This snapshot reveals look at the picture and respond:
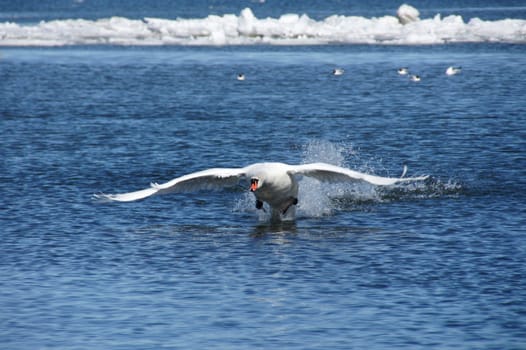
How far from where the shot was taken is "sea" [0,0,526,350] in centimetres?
1329

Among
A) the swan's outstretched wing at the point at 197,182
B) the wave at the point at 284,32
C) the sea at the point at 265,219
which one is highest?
the wave at the point at 284,32

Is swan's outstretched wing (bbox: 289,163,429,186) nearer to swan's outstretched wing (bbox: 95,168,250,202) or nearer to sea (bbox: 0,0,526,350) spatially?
sea (bbox: 0,0,526,350)

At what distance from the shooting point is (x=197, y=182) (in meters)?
19.2

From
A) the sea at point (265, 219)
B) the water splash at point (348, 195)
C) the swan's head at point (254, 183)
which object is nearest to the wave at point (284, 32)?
the sea at point (265, 219)

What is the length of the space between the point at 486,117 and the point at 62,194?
16000 millimetres

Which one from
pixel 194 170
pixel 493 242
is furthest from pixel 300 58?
pixel 493 242

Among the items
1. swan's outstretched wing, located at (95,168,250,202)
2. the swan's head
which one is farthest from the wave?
the swan's head

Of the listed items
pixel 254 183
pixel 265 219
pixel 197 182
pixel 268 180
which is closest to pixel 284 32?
pixel 265 219

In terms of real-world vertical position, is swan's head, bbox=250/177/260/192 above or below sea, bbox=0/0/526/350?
above

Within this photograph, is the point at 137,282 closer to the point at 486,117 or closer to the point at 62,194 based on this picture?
the point at 62,194

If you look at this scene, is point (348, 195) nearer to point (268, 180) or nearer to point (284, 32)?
point (268, 180)

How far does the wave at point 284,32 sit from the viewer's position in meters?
64.4

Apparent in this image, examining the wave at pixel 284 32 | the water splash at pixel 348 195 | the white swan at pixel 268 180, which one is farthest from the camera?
the wave at pixel 284 32

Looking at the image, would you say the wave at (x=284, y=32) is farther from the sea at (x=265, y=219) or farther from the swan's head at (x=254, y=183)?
the swan's head at (x=254, y=183)
